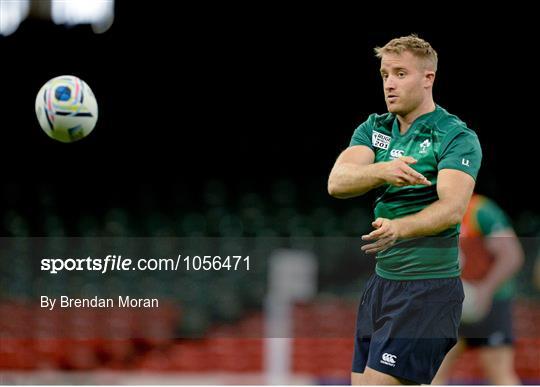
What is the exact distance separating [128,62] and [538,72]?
18.1 ft

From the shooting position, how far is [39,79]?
12195 millimetres

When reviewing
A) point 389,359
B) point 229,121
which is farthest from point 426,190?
point 229,121

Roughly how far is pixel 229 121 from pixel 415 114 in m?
10.3

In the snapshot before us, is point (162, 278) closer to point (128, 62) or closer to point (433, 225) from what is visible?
point (128, 62)

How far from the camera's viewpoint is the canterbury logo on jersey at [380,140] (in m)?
3.17

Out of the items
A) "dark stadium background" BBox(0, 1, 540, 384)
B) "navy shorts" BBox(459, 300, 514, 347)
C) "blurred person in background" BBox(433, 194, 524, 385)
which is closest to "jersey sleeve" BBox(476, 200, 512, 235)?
"blurred person in background" BBox(433, 194, 524, 385)

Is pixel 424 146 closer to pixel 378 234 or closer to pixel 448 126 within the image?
pixel 448 126

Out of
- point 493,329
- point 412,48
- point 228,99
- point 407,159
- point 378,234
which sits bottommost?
point 493,329

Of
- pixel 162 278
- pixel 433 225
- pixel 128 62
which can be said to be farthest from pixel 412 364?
pixel 128 62

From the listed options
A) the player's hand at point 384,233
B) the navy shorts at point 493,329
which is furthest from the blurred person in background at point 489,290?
the player's hand at point 384,233

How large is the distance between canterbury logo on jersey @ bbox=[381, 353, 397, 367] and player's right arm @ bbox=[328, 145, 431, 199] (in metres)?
0.53

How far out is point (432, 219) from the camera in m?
2.84

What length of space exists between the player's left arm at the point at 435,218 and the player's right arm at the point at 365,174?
7cm

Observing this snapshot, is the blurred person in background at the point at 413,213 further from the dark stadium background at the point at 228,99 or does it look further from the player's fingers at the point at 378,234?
the dark stadium background at the point at 228,99
